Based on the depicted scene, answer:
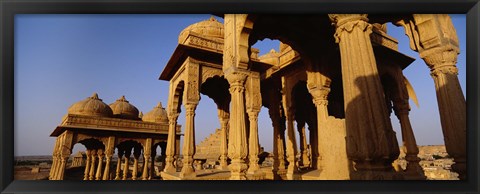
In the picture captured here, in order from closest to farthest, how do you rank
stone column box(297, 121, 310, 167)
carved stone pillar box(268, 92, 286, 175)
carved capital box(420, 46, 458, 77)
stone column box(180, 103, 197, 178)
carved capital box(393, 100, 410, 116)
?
1. carved capital box(420, 46, 458, 77)
2. stone column box(180, 103, 197, 178)
3. carved capital box(393, 100, 410, 116)
4. carved stone pillar box(268, 92, 286, 175)
5. stone column box(297, 121, 310, 167)

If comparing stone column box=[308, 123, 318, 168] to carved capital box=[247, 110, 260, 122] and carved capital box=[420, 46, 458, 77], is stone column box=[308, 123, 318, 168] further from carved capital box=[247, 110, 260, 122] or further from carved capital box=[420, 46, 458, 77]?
carved capital box=[420, 46, 458, 77]

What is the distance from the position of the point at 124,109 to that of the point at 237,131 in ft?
57.6

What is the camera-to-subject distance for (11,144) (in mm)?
3963

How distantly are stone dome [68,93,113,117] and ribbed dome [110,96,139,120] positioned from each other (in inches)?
93.5

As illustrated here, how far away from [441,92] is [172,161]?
33.9 ft

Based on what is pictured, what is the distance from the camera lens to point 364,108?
3855mm

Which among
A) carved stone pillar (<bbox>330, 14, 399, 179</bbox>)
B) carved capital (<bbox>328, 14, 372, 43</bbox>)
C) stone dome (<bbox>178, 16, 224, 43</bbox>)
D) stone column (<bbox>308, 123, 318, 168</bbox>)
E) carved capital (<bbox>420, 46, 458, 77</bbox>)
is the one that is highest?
stone dome (<bbox>178, 16, 224, 43</bbox>)

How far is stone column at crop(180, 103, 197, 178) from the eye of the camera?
9.81 m

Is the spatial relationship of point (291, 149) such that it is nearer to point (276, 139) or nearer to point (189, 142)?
point (276, 139)

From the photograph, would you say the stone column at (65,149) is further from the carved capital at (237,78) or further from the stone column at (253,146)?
the carved capital at (237,78)

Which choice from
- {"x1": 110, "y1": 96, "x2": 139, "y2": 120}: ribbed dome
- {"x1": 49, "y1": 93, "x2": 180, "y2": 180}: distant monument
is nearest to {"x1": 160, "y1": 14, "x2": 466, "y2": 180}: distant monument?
{"x1": 49, "y1": 93, "x2": 180, "y2": 180}: distant monument

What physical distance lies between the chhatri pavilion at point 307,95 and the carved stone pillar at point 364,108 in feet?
0.05
